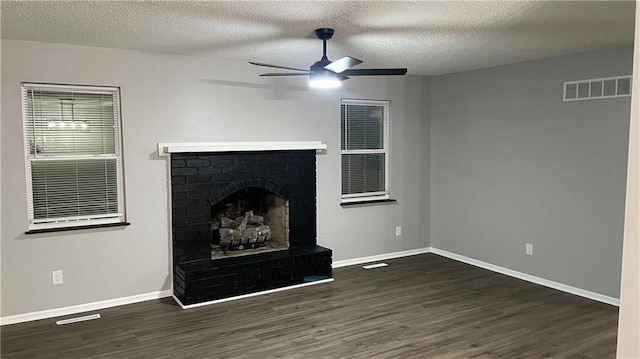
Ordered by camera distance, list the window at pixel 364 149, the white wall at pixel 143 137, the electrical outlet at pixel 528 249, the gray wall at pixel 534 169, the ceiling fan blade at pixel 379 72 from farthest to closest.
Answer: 1. the window at pixel 364 149
2. the electrical outlet at pixel 528 249
3. the gray wall at pixel 534 169
4. the white wall at pixel 143 137
5. the ceiling fan blade at pixel 379 72

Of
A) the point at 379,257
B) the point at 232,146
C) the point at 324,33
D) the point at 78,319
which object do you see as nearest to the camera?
the point at 324,33

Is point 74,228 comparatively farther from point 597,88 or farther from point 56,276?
point 597,88

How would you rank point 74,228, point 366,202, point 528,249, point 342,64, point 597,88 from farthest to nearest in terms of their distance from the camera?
1. point 366,202
2. point 528,249
3. point 597,88
4. point 74,228
5. point 342,64

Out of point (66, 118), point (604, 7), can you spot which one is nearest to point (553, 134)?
point (604, 7)

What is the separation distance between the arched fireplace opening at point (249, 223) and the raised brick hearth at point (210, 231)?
0.46 ft

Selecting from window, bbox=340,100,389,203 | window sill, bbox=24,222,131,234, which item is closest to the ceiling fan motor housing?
window, bbox=340,100,389,203

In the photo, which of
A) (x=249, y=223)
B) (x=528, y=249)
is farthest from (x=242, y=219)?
(x=528, y=249)

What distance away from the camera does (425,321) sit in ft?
13.5

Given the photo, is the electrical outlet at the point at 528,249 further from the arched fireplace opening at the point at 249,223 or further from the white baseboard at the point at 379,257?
the arched fireplace opening at the point at 249,223

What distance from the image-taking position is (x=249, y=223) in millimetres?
5414

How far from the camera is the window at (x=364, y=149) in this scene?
5.95 meters

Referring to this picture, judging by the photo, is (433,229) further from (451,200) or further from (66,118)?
(66,118)

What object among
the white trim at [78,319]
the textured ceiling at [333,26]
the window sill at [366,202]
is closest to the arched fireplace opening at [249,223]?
the window sill at [366,202]

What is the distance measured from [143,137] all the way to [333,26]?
86.3 inches
